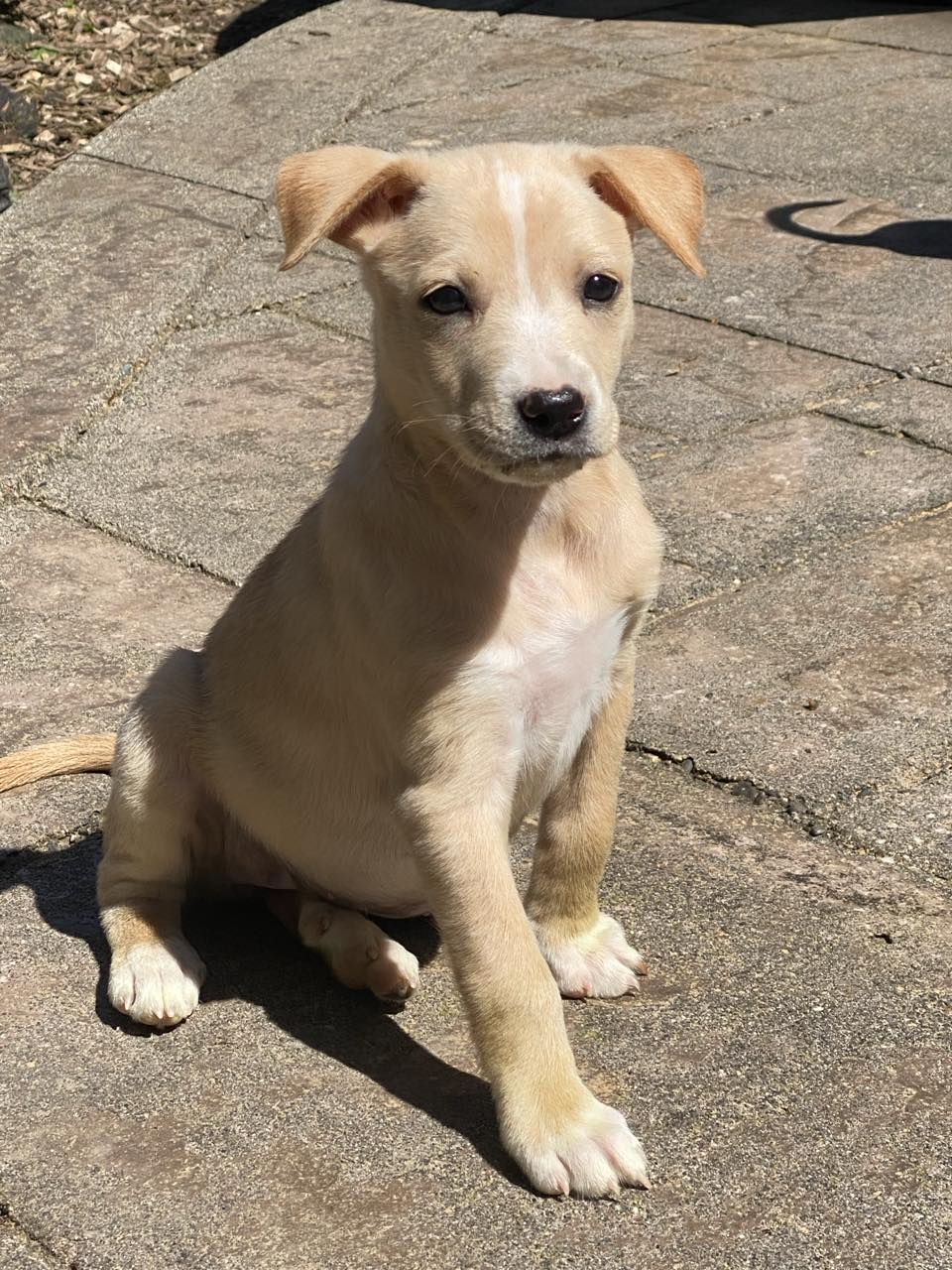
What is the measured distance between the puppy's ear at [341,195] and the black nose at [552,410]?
0.53 m

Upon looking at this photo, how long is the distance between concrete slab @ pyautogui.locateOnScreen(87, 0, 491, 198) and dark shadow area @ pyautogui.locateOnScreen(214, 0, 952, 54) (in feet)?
1.14

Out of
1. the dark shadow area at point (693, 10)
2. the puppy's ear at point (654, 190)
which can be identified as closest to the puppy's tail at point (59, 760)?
the puppy's ear at point (654, 190)

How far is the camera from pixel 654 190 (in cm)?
319

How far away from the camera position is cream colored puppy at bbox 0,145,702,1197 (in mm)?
2828

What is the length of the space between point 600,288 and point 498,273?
209 mm

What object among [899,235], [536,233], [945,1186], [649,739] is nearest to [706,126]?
[899,235]

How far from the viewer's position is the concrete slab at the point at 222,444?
5.26m

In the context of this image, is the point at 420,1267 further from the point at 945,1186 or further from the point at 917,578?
the point at 917,578

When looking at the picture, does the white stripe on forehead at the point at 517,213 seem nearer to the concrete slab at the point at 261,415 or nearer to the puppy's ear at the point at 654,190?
the puppy's ear at the point at 654,190

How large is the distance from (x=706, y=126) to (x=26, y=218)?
3249 mm

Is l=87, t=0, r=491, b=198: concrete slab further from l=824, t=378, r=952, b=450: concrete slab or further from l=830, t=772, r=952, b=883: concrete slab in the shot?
l=830, t=772, r=952, b=883: concrete slab

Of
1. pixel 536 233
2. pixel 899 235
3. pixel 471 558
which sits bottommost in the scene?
pixel 899 235

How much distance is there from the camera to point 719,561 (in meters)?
4.88

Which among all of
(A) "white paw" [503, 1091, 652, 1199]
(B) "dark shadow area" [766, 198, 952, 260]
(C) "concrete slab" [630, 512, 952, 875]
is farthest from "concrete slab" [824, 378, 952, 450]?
(A) "white paw" [503, 1091, 652, 1199]
